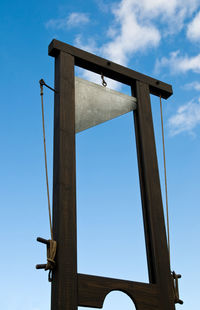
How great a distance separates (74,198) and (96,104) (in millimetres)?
666

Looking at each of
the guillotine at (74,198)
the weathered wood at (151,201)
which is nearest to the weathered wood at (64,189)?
the guillotine at (74,198)

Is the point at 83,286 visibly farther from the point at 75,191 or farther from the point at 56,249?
the point at 75,191

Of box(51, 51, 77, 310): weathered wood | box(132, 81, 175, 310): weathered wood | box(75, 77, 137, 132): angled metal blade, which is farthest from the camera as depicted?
box(75, 77, 137, 132): angled metal blade

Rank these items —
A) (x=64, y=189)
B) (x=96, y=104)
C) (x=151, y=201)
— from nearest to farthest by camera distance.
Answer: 1. (x=64, y=189)
2. (x=151, y=201)
3. (x=96, y=104)

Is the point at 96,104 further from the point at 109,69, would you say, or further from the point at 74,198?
the point at 74,198

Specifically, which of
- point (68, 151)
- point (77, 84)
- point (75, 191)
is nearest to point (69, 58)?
point (77, 84)

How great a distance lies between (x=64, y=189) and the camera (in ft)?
6.01

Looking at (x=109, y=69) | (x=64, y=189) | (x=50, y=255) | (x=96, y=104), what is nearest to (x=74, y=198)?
(x=64, y=189)

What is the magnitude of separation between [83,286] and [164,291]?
1.50 ft

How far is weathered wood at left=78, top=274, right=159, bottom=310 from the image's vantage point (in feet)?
5.46

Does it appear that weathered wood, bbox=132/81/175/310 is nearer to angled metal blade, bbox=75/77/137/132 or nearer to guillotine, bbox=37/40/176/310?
guillotine, bbox=37/40/176/310

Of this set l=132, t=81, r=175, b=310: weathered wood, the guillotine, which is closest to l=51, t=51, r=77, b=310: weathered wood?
the guillotine

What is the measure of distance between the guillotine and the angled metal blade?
6cm

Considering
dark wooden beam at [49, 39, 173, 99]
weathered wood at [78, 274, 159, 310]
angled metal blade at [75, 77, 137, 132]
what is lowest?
weathered wood at [78, 274, 159, 310]
